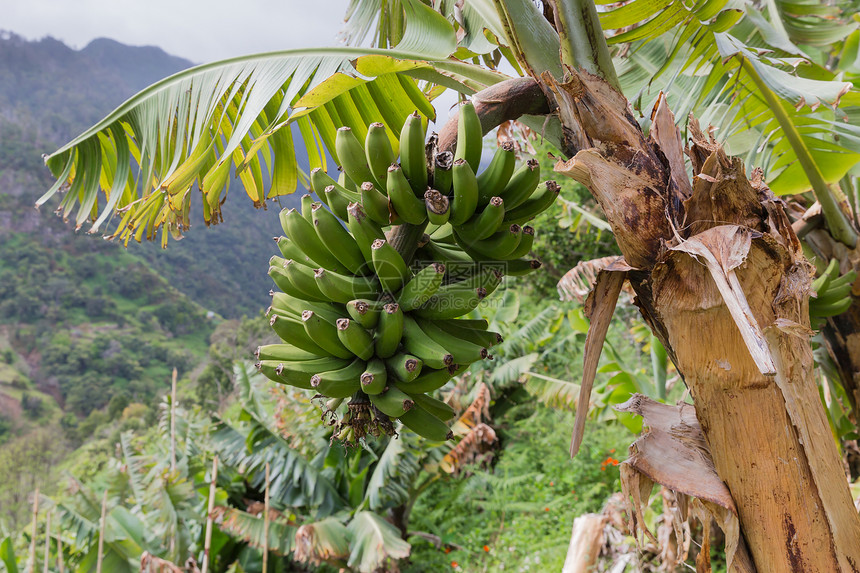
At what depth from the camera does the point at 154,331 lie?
26.3 m

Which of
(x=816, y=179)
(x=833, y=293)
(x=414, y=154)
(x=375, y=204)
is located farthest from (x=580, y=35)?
(x=833, y=293)

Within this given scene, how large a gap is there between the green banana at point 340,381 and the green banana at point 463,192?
1.02 ft

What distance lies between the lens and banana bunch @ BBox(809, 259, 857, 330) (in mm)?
1670

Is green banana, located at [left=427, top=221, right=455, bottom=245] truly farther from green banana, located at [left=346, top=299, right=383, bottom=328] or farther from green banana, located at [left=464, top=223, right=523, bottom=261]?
green banana, located at [left=346, top=299, right=383, bottom=328]

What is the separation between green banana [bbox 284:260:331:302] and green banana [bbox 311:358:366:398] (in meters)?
0.13

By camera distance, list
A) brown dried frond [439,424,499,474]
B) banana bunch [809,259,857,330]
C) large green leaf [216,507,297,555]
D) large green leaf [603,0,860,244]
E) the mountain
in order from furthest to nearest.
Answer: the mountain
brown dried frond [439,424,499,474]
large green leaf [216,507,297,555]
banana bunch [809,259,857,330]
large green leaf [603,0,860,244]

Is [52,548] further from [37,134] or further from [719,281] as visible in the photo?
[37,134]

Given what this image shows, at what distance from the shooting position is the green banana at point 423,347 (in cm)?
85

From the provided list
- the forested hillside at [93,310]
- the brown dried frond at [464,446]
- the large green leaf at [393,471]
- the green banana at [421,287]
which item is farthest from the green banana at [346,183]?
the forested hillside at [93,310]

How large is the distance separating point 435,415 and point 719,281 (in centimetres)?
56

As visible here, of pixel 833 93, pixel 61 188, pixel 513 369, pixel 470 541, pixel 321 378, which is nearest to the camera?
pixel 321 378

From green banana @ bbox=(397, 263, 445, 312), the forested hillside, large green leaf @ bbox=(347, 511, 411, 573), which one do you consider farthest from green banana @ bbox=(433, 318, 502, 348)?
the forested hillside

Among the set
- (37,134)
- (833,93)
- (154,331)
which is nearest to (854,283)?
(833,93)

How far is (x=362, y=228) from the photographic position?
2.96ft
